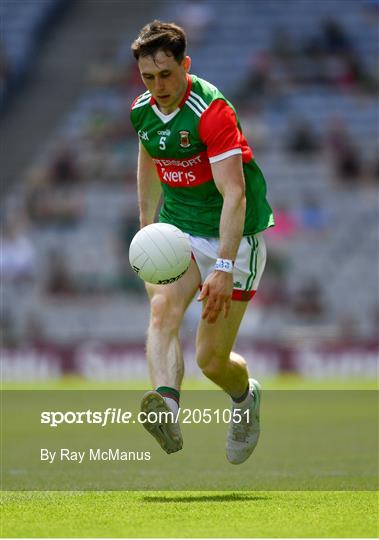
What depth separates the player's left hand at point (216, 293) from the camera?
23.3ft

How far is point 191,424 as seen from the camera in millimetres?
14641

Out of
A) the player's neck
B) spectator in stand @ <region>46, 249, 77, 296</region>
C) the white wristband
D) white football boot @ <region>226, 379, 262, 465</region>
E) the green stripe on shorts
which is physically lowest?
spectator in stand @ <region>46, 249, 77, 296</region>

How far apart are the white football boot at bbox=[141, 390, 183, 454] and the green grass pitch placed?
0.32m

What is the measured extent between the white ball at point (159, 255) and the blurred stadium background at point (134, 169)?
50.7 feet

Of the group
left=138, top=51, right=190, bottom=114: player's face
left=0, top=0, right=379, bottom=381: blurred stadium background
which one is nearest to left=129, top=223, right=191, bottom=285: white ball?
left=138, top=51, right=190, bottom=114: player's face

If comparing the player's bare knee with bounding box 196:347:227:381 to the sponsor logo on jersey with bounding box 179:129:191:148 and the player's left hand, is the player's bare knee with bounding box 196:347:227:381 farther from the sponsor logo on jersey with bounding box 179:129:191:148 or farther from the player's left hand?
the sponsor logo on jersey with bounding box 179:129:191:148

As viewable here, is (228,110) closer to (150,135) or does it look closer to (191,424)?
(150,135)

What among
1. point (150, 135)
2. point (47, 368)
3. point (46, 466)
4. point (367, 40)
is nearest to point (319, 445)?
point (46, 466)

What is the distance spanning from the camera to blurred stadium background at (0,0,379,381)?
2397 cm

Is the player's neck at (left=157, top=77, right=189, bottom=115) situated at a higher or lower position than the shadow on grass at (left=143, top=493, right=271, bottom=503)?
higher

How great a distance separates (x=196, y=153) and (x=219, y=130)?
273 mm

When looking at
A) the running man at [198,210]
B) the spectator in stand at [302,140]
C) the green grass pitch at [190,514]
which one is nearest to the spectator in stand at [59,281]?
the spectator in stand at [302,140]

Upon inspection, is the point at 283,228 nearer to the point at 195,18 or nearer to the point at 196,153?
the point at 195,18

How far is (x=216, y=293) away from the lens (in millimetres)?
7117
